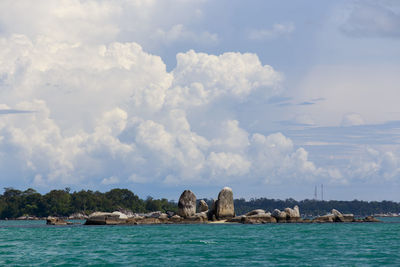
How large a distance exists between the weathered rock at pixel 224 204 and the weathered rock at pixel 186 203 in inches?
175

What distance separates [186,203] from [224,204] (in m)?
6.54

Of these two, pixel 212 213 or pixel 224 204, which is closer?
pixel 224 204

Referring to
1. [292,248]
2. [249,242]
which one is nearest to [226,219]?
[249,242]

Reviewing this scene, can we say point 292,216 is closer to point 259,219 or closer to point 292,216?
point 292,216

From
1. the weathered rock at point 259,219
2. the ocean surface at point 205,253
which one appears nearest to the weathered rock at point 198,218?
the weathered rock at point 259,219

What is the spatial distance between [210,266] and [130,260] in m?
6.33

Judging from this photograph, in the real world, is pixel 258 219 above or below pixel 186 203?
below

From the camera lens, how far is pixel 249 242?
56.0 meters

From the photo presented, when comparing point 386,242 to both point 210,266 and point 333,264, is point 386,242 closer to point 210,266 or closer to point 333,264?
point 333,264

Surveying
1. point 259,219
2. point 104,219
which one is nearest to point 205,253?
point 104,219

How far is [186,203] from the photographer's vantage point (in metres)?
106

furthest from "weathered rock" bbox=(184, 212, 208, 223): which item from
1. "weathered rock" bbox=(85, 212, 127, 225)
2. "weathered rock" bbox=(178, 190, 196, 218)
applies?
"weathered rock" bbox=(85, 212, 127, 225)

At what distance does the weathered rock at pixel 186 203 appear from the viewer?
106 m

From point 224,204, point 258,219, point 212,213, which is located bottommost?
point 258,219
